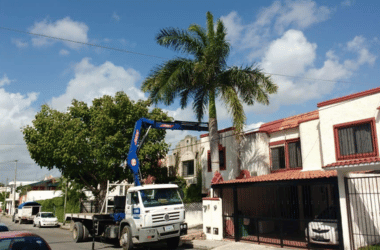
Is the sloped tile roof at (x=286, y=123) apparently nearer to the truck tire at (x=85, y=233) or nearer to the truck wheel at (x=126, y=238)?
the truck wheel at (x=126, y=238)

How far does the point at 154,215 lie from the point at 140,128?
18.9ft

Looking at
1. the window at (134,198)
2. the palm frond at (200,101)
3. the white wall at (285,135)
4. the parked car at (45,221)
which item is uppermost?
the palm frond at (200,101)

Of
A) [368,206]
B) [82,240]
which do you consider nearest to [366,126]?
[368,206]

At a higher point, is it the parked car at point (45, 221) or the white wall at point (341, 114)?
the white wall at point (341, 114)

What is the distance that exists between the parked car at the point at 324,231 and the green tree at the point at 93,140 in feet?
51.2

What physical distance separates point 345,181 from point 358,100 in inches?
176

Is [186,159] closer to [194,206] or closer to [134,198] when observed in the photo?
[194,206]

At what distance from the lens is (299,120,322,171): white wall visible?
56.5 ft

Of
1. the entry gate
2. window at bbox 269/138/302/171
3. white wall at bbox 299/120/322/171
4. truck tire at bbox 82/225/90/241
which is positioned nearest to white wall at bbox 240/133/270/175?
window at bbox 269/138/302/171

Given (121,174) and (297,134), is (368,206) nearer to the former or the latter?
(297,134)

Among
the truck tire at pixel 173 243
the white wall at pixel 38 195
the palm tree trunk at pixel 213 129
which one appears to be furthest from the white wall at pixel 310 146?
the white wall at pixel 38 195

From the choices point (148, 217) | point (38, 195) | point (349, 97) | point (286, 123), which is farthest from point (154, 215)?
point (38, 195)

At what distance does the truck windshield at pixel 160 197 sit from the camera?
570 inches

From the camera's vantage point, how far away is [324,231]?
1293 cm
